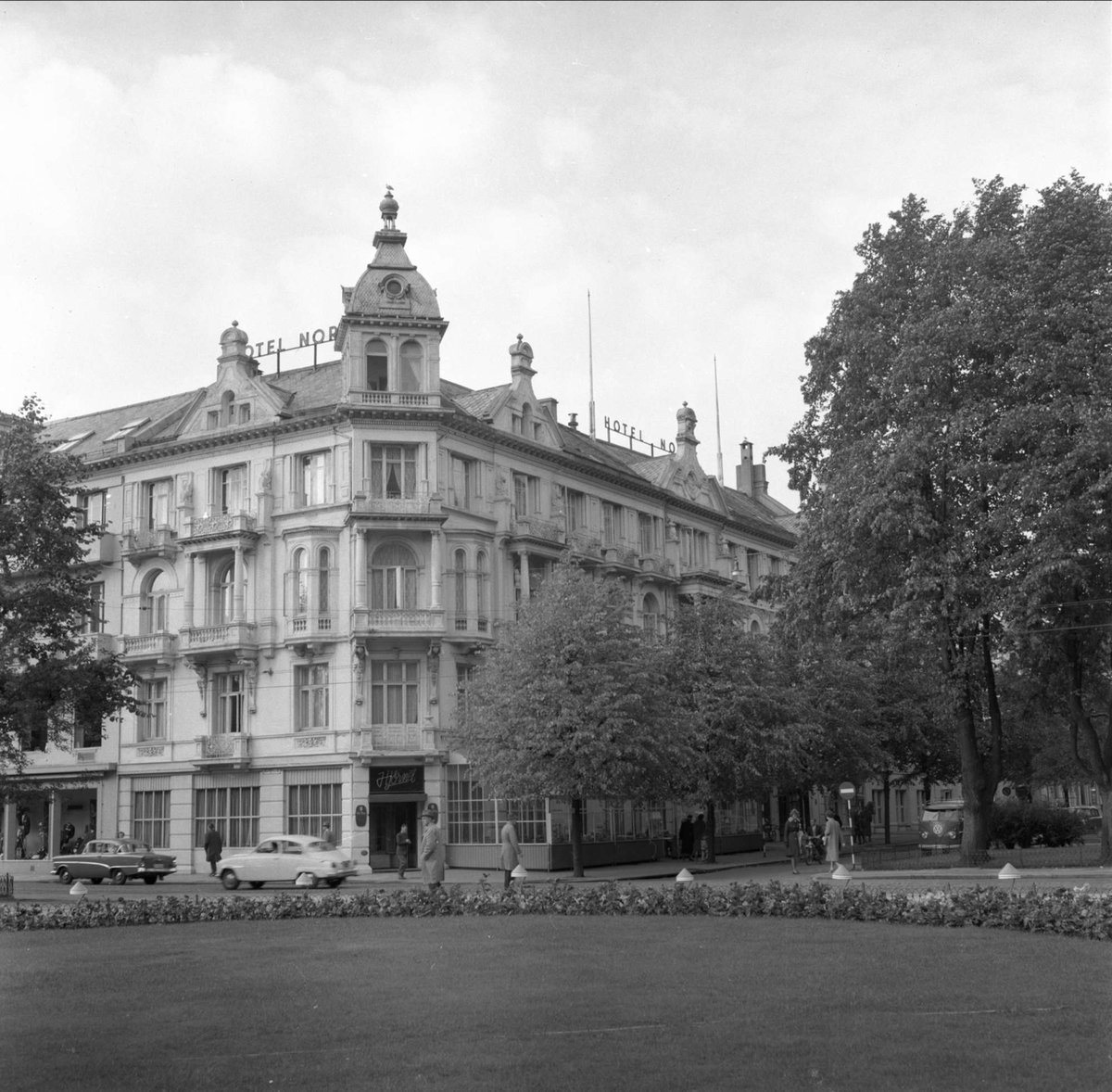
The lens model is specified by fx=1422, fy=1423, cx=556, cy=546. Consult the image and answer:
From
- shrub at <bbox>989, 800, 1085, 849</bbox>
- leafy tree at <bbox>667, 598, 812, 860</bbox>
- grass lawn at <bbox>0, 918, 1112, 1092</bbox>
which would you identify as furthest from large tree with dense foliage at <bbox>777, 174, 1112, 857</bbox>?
grass lawn at <bbox>0, 918, 1112, 1092</bbox>

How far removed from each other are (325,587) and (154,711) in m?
9.32

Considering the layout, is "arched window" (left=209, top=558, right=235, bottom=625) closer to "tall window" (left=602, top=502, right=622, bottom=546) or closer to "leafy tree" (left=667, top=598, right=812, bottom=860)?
"tall window" (left=602, top=502, right=622, bottom=546)

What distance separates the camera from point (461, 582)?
51.5m

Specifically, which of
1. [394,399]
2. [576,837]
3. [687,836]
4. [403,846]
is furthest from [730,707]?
[394,399]

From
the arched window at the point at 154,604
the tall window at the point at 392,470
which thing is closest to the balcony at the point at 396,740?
the tall window at the point at 392,470

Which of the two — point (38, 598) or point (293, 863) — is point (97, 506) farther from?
point (293, 863)

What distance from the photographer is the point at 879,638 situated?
41719mm

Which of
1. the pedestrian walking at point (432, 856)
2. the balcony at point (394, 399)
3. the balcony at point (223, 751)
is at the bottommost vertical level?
the pedestrian walking at point (432, 856)

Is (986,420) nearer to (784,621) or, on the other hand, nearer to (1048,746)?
(784,621)

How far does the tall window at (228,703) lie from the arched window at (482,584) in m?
9.07

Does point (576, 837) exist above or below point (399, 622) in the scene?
below

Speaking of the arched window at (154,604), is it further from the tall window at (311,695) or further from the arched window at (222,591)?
the tall window at (311,695)

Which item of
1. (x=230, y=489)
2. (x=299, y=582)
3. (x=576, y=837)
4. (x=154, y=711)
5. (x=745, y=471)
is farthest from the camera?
(x=745, y=471)

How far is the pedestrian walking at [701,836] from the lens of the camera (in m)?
53.2
